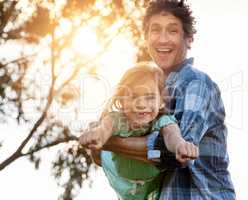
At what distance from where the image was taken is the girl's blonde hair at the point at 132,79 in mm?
3309

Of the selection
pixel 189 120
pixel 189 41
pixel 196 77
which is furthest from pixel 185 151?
pixel 189 41

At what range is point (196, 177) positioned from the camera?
3.13m

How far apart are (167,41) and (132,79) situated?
0.38 metres

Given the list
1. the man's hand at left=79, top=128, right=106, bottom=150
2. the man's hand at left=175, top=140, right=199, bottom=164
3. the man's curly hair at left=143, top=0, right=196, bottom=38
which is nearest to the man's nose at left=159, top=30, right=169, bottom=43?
the man's curly hair at left=143, top=0, right=196, bottom=38

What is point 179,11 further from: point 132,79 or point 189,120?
point 189,120

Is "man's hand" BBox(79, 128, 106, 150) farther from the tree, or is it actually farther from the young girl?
the tree

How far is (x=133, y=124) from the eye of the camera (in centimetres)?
320

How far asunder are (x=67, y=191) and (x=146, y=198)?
372 inches

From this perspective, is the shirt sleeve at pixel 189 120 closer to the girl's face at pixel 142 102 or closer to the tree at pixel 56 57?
the girl's face at pixel 142 102

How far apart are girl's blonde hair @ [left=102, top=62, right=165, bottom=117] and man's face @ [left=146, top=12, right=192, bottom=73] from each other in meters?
0.22

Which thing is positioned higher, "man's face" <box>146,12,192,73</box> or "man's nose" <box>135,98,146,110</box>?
"man's face" <box>146,12,192,73</box>

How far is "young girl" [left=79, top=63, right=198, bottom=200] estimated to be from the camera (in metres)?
3.14

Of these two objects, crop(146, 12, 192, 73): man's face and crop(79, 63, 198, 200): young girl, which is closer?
crop(79, 63, 198, 200): young girl

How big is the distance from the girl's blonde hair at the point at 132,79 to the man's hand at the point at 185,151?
52 cm
